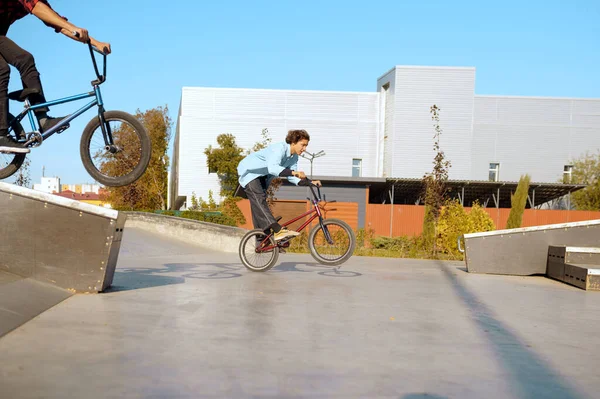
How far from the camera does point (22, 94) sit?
201 inches

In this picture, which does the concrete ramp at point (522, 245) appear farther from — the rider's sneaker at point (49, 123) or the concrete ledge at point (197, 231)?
the rider's sneaker at point (49, 123)

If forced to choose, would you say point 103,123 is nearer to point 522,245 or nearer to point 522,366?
point 522,366

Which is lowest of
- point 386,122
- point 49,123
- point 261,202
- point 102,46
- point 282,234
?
point 282,234

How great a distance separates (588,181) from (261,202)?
37.1 metres

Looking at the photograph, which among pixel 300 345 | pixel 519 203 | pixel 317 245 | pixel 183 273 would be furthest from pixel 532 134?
pixel 300 345

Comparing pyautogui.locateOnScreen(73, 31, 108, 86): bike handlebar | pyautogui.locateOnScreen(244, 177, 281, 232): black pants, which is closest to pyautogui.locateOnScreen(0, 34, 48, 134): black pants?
pyautogui.locateOnScreen(73, 31, 108, 86): bike handlebar

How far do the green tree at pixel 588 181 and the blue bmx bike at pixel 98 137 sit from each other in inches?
1510

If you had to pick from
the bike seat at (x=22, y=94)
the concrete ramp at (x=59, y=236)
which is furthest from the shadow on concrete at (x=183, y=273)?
the bike seat at (x=22, y=94)

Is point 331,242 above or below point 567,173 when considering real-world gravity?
below

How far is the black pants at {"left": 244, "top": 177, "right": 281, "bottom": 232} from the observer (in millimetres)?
7645

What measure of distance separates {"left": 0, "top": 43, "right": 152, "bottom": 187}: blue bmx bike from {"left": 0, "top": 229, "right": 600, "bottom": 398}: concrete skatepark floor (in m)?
1.25

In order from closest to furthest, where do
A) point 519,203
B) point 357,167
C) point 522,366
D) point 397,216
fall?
point 522,366
point 519,203
point 397,216
point 357,167

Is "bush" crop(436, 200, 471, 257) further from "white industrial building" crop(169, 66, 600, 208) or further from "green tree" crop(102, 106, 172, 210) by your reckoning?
"green tree" crop(102, 106, 172, 210)

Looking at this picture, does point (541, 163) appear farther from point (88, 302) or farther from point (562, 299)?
point (88, 302)
